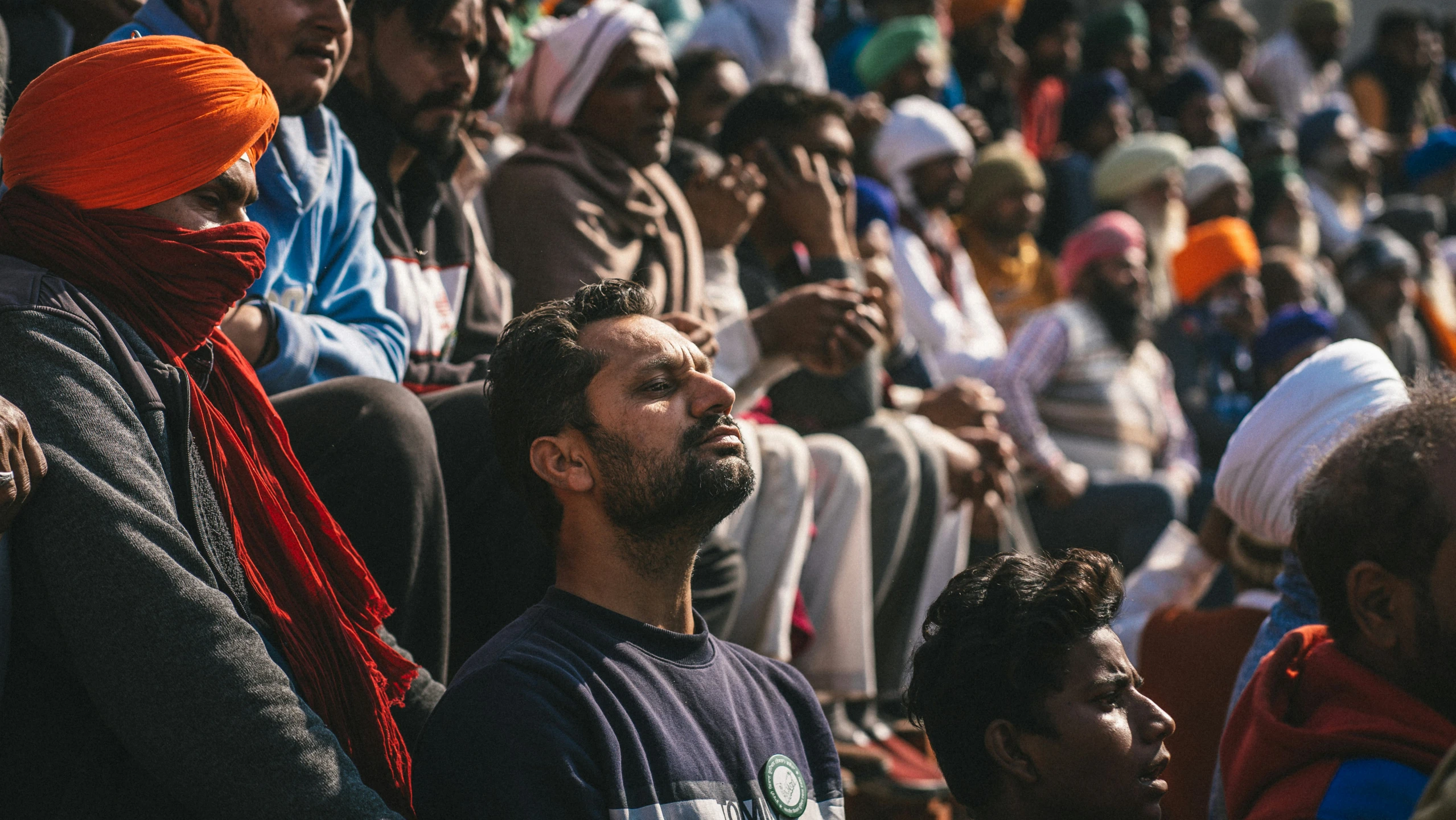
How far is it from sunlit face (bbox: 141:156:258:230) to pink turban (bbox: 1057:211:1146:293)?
4781mm

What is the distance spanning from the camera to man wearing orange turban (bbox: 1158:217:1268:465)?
7055mm

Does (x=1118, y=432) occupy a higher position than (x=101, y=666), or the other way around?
(x=101, y=666)

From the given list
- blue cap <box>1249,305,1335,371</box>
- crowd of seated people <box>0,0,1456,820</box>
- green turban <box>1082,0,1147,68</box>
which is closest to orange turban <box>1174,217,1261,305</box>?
blue cap <box>1249,305,1335,371</box>


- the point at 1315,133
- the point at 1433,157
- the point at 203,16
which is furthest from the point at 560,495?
the point at 1433,157

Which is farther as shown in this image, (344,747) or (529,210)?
(529,210)

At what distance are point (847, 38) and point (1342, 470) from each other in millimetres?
6488

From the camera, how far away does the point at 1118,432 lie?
244 inches

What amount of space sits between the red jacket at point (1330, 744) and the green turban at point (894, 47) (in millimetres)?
5805

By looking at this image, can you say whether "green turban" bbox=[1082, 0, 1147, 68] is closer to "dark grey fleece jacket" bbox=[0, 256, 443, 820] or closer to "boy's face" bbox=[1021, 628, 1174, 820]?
"boy's face" bbox=[1021, 628, 1174, 820]

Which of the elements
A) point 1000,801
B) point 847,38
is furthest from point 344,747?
point 847,38

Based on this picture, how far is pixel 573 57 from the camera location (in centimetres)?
414

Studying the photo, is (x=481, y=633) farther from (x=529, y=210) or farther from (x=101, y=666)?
(x=529, y=210)

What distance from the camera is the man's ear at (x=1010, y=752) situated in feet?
7.14

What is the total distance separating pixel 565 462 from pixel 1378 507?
3.92 feet
